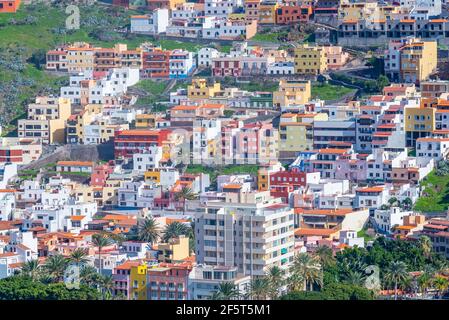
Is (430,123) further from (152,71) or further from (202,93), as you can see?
(152,71)

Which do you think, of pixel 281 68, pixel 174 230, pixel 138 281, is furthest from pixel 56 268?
pixel 281 68

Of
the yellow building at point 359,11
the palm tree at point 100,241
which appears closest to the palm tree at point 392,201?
the palm tree at point 100,241

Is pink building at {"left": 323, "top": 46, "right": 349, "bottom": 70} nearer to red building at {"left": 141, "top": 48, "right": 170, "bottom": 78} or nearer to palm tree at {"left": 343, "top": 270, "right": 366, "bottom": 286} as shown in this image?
red building at {"left": 141, "top": 48, "right": 170, "bottom": 78}

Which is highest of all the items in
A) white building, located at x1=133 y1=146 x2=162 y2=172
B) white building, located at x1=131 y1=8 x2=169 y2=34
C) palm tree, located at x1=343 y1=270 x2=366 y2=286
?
white building, located at x1=131 y1=8 x2=169 y2=34

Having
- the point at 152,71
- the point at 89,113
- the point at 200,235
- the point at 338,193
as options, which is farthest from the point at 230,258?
the point at 152,71

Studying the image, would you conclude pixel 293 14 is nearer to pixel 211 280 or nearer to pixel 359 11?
pixel 359 11

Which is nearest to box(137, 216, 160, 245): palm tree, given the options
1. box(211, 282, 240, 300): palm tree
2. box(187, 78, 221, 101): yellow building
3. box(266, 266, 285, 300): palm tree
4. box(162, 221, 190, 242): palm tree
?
box(162, 221, 190, 242): palm tree
